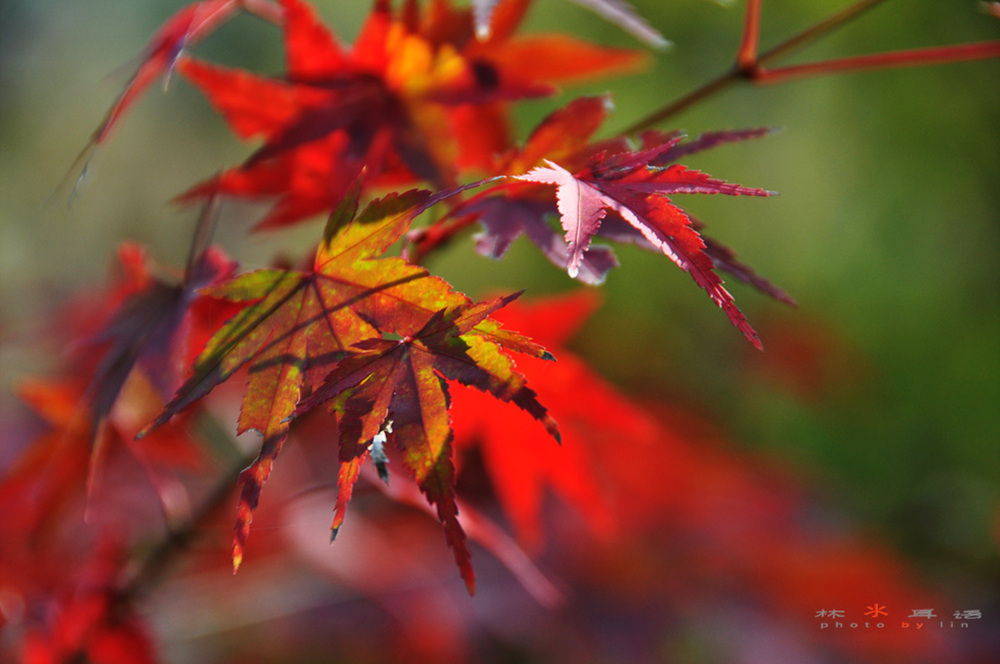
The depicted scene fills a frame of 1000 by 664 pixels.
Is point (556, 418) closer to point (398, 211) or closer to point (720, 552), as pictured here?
point (398, 211)

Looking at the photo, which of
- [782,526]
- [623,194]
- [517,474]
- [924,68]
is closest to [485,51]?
[623,194]

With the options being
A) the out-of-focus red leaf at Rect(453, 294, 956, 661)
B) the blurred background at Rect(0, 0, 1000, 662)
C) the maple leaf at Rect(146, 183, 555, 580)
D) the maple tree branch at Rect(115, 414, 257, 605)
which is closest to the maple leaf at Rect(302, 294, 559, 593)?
the maple leaf at Rect(146, 183, 555, 580)

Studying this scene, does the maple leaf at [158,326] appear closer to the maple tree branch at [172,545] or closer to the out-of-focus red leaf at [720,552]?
the maple tree branch at [172,545]

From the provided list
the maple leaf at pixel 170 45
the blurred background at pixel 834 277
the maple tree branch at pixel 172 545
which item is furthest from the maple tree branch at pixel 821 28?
the blurred background at pixel 834 277

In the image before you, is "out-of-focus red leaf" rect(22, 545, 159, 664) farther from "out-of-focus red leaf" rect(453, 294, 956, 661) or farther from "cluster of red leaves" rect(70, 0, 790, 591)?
"out-of-focus red leaf" rect(453, 294, 956, 661)

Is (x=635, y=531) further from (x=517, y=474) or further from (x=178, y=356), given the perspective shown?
(x=178, y=356)

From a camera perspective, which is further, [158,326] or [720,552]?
[720,552]

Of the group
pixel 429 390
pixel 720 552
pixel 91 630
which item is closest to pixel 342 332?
pixel 429 390

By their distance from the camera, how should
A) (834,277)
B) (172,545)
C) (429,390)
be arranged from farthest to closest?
1. (834,277)
2. (172,545)
3. (429,390)
